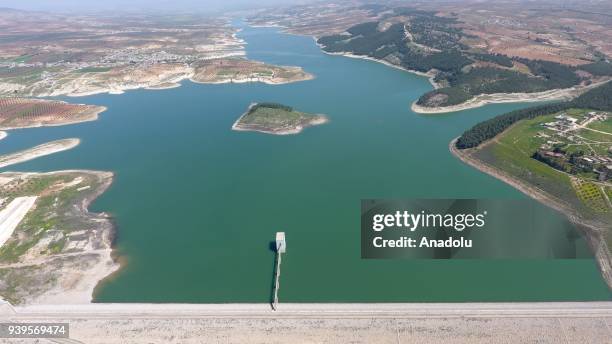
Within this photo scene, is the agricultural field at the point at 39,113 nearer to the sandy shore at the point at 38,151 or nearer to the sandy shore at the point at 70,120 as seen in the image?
the sandy shore at the point at 70,120

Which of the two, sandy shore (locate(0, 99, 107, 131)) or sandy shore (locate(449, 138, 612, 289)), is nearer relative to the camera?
sandy shore (locate(449, 138, 612, 289))

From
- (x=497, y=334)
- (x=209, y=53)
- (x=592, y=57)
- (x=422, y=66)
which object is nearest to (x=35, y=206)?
(x=497, y=334)

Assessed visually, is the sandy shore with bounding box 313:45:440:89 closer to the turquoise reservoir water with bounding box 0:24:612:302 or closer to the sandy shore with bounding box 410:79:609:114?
the turquoise reservoir water with bounding box 0:24:612:302

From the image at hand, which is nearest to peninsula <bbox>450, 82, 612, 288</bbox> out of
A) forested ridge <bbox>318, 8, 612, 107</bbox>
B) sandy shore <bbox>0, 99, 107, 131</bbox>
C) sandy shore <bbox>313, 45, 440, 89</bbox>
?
forested ridge <bbox>318, 8, 612, 107</bbox>

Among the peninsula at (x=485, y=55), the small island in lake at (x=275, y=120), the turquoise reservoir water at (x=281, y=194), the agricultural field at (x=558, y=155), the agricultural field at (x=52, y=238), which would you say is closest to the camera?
the turquoise reservoir water at (x=281, y=194)

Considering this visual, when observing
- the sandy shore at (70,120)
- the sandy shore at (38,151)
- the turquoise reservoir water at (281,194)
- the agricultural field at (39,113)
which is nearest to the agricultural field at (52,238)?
the turquoise reservoir water at (281,194)

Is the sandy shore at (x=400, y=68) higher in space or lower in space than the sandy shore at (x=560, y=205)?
higher

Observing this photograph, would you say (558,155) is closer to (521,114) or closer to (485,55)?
(521,114)
